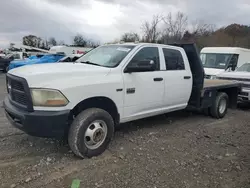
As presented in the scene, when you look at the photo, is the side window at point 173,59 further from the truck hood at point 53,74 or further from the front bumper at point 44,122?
the front bumper at point 44,122

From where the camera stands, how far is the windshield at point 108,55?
4.63 meters

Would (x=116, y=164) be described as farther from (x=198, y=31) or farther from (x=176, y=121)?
(x=198, y=31)

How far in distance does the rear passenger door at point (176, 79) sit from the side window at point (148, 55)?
0.80 ft

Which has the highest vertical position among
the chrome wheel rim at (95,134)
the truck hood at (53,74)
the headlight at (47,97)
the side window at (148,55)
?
the side window at (148,55)

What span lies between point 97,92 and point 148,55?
161 cm

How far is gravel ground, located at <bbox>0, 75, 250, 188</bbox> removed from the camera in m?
3.39

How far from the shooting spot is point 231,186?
3.38 metres

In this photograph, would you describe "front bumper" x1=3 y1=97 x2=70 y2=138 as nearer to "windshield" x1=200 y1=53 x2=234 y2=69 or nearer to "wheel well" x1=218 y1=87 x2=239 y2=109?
"wheel well" x1=218 y1=87 x2=239 y2=109

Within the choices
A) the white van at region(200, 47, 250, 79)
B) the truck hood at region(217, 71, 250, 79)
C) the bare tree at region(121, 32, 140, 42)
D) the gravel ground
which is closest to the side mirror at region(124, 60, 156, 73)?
the gravel ground

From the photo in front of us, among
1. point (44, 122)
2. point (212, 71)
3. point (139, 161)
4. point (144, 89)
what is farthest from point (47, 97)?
point (212, 71)

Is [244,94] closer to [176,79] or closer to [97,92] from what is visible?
[176,79]

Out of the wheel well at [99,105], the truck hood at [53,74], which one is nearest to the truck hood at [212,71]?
the wheel well at [99,105]

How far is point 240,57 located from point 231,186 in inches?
458

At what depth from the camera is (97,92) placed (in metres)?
3.98
